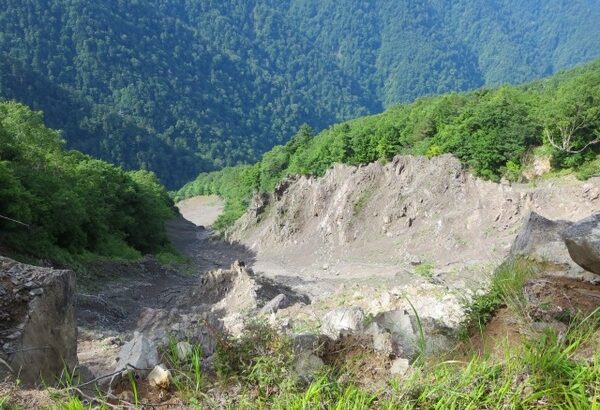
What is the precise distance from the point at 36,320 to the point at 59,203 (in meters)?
18.6

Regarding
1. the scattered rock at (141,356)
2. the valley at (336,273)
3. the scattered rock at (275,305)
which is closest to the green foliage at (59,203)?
the valley at (336,273)

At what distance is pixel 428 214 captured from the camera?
32.6 meters

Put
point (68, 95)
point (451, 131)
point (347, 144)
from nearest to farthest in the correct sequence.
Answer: point (451, 131), point (347, 144), point (68, 95)

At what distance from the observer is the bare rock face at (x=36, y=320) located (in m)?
5.86

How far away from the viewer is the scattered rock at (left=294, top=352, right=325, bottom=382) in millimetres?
3507

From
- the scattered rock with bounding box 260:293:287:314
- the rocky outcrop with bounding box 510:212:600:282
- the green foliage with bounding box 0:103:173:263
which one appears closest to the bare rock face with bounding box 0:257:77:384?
the rocky outcrop with bounding box 510:212:600:282

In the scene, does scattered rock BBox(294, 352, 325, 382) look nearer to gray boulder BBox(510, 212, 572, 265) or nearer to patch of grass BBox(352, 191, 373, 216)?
gray boulder BBox(510, 212, 572, 265)

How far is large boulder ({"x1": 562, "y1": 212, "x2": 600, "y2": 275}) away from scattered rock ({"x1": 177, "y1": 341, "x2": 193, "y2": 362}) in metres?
3.66

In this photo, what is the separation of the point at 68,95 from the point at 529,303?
468 ft

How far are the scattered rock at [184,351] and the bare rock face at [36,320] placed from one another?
229 cm

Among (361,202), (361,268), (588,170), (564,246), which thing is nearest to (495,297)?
(564,246)

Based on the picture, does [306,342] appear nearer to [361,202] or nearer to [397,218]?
[397,218]

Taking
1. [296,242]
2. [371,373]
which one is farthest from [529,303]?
[296,242]

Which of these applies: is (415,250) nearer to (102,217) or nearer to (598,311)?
(102,217)
